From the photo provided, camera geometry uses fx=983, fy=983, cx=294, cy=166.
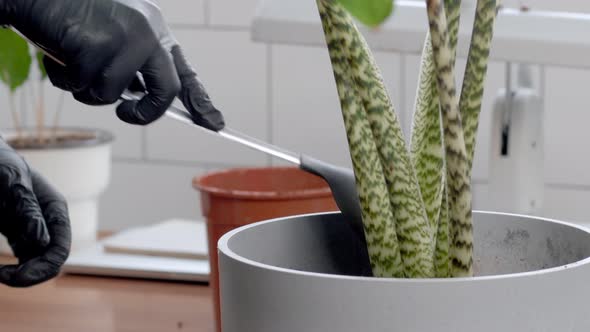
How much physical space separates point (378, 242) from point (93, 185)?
79 cm

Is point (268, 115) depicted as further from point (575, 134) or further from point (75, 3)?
point (75, 3)

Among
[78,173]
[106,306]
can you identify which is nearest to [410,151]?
[106,306]

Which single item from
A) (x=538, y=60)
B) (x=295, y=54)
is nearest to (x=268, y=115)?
(x=295, y=54)

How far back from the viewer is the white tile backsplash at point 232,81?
1709mm

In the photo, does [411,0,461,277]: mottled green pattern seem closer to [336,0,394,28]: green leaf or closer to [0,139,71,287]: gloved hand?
[336,0,394,28]: green leaf

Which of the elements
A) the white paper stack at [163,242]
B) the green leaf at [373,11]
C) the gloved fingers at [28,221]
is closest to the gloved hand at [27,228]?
the gloved fingers at [28,221]

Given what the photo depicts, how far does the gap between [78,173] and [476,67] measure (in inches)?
31.7

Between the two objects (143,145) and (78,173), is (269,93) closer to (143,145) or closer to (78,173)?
(143,145)

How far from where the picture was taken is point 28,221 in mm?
771

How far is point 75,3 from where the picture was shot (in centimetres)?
64

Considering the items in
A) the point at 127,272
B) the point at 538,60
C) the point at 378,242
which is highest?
the point at 538,60

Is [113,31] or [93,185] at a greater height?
[113,31]

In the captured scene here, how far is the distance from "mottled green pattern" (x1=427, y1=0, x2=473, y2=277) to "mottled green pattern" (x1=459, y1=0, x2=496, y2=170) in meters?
0.02

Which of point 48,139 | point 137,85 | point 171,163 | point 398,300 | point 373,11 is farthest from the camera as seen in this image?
point 171,163
